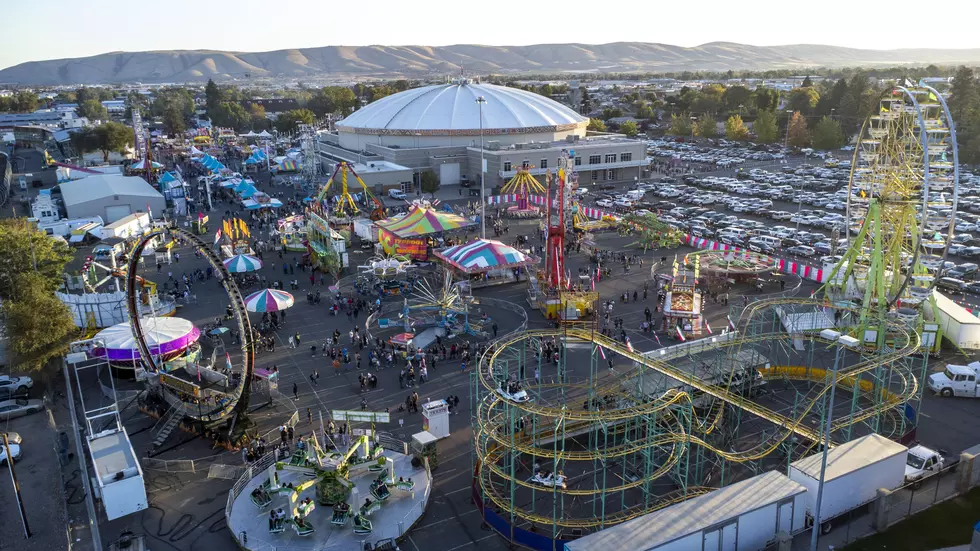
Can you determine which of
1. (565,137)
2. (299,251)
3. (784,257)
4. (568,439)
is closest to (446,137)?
(565,137)

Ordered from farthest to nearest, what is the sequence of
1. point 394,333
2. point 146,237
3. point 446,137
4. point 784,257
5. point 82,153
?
point 82,153 → point 446,137 → point 784,257 → point 394,333 → point 146,237

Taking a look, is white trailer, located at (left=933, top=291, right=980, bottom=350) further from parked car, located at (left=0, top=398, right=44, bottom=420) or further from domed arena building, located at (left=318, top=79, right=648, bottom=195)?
domed arena building, located at (left=318, top=79, right=648, bottom=195)

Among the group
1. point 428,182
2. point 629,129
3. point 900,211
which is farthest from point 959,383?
point 629,129

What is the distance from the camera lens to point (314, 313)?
34562 millimetres

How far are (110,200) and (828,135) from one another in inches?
3282

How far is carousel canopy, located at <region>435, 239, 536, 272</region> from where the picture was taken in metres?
36.6

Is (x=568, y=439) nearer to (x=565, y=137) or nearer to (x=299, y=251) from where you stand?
(x=299, y=251)

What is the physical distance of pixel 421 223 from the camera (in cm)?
4322

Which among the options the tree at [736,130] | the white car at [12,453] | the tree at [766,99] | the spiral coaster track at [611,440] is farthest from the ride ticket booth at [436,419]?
the tree at [766,99]

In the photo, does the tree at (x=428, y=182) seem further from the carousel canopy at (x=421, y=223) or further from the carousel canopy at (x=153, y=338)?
the carousel canopy at (x=153, y=338)

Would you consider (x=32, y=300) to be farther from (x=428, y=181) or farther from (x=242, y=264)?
(x=428, y=181)

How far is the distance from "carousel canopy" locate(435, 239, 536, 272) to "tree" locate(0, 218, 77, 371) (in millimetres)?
17925

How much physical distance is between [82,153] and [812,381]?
90163mm

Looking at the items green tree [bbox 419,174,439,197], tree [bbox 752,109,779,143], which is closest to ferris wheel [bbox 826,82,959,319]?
green tree [bbox 419,174,439,197]
